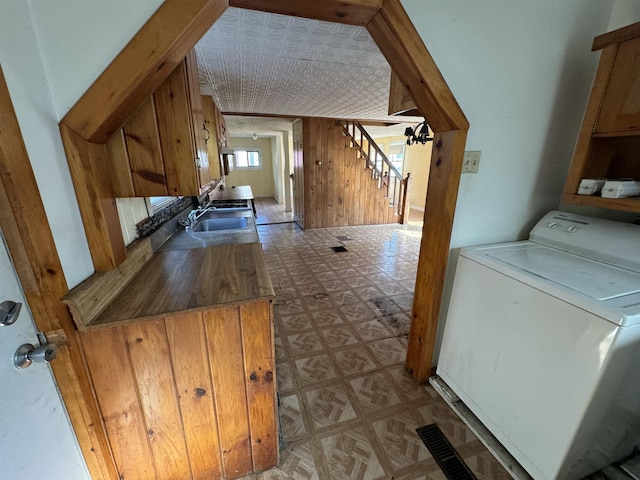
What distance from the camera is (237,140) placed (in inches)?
355

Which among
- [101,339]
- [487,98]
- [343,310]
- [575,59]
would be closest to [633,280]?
[487,98]

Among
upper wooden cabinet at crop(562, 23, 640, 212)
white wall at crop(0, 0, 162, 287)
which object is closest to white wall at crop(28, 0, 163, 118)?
white wall at crop(0, 0, 162, 287)

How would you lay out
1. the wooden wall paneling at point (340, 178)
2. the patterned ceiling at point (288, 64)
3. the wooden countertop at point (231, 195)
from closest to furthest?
the patterned ceiling at point (288, 64) < the wooden countertop at point (231, 195) < the wooden wall paneling at point (340, 178)

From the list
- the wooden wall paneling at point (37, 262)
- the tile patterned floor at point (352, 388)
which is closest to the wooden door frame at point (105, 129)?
the wooden wall paneling at point (37, 262)

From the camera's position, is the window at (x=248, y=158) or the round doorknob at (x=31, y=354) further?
the window at (x=248, y=158)

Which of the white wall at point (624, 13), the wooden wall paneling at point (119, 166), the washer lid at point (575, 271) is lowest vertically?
the washer lid at point (575, 271)

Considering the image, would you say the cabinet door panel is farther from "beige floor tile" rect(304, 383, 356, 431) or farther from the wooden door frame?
"beige floor tile" rect(304, 383, 356, 431)

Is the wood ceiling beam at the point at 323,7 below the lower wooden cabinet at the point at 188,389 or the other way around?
the other way around

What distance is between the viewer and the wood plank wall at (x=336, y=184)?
4992 mm

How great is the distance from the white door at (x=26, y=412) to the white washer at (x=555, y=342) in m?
1.73

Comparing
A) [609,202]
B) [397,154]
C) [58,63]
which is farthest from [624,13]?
[397,154]

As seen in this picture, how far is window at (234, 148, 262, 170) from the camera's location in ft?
30.3

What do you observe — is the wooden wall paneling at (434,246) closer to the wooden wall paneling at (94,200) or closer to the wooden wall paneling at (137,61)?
the wooden wall paneling at (137,61)

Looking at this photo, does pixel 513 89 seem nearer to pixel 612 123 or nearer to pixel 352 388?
pixel 612 123
